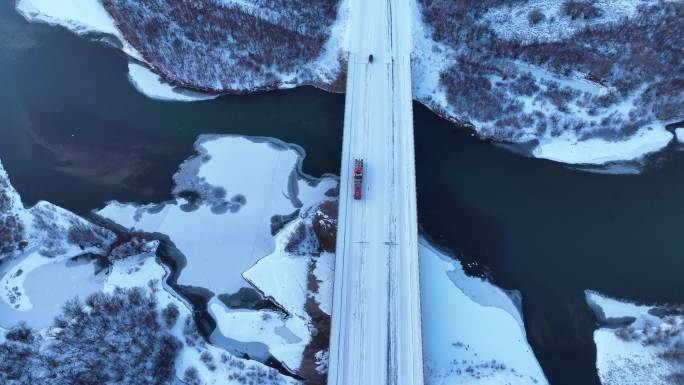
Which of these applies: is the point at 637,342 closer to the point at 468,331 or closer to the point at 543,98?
the point at 468,331

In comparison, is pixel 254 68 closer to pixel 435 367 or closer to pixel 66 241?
pixel 66 241

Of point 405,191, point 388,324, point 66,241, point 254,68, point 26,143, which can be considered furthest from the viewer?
point 254,68

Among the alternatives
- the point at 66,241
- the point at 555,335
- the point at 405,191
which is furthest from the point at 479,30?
the point at 66,241

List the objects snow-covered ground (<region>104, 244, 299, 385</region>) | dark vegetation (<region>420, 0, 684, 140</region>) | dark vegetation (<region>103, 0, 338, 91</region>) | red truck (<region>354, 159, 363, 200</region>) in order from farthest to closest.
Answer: dark vegetation (<region>103, 0, 338, 91</region>) < dark vegetation (<region>420, 0, 684, 140</region>) < red truck (<region>354, 159, 363, 200</region>) < snow-covered ground (<region>104, 244, 299, 385</region>)

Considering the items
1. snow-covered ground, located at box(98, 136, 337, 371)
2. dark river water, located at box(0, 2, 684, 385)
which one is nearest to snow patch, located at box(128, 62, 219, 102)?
dark river water, located at box(0, 2, 684, 385)

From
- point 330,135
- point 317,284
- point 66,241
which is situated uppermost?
point 330,135

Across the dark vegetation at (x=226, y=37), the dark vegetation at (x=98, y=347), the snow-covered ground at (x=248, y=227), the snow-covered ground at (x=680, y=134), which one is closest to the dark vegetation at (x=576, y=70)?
the snow-covered ground at (x=680, y=134)

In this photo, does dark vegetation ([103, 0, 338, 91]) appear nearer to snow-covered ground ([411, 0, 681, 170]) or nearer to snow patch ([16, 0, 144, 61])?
snow patch ([16, 0, 144, 61])
